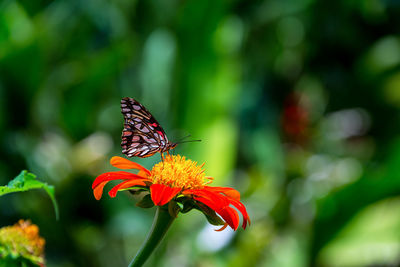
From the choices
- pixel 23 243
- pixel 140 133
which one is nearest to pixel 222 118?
pixel 140 133

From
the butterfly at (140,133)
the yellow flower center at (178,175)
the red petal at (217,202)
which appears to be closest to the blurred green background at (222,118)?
the butterfly at (140,133)

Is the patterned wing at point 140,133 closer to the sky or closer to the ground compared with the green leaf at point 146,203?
closer to the sky

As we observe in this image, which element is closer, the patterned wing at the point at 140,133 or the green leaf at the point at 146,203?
the green leaf at the point at 146,203

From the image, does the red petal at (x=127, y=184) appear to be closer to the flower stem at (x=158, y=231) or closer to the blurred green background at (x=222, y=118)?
the flower stem at (x=158, y=231)

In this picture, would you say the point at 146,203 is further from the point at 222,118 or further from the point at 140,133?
the point at 222,118

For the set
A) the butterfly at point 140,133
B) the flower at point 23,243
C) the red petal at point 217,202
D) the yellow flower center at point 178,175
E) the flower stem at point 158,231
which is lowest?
the flower at point 23,243

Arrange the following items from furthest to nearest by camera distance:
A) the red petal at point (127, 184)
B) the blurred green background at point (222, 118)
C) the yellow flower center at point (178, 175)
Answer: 1. the blurred green background at point (222, 118)
2. the yellow flower center at point (178, 175)
3. the red petal at point (127, 184)

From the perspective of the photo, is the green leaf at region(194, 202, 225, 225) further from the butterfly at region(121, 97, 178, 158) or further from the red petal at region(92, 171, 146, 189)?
the butterfly at region(121, 97, 178, 158)

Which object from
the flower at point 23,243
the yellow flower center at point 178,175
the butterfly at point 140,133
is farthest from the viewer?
the butterfly at point 140,133

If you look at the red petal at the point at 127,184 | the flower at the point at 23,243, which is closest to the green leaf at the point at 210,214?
the red petal at the point at 127,184
